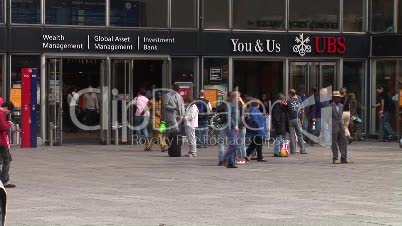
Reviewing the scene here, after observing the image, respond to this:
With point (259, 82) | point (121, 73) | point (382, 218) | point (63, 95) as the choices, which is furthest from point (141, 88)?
point (382, 218)

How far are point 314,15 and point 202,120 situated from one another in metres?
7.02

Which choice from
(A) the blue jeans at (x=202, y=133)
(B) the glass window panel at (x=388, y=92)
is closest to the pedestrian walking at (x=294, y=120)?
(A) the blue jeans at (x=202, y=133)

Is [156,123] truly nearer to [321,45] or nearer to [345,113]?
[345,113]

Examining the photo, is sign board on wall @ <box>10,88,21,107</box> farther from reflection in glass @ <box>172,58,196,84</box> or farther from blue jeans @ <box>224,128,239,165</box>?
blue jeans @ <box>224,128,239,165</box>

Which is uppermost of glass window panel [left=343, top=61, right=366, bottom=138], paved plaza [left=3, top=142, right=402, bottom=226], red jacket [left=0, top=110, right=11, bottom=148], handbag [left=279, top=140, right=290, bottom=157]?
glass window panel [left=343, top=61, right=366, bottom=138]

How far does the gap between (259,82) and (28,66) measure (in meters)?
8.29

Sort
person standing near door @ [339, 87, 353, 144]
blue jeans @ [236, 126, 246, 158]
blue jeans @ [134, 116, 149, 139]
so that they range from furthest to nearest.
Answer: person standing near door @ [339, 87, 353, 144], blue jeans @ [134, 116, 149, 139], blue jeans @ [236, 126, 246, 158]

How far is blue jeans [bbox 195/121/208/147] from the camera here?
81.4 ft

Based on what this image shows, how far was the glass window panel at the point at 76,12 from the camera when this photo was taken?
→ 25.6m

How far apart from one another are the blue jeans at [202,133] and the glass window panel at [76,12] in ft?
16.1

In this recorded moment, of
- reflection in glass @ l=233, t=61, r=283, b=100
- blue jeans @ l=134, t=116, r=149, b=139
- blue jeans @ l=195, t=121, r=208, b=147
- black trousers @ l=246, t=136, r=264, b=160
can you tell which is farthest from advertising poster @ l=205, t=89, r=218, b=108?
black trousers @ l=246, t=136, r=264, b=160

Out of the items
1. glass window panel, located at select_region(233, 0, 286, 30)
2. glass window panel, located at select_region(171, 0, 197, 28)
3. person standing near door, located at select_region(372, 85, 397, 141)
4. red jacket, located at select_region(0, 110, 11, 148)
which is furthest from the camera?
person standing near door, located at select_region(372, 85, 397, 141)

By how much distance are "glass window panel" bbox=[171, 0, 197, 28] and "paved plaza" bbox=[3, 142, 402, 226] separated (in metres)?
6.22

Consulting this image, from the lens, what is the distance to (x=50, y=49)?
25438 mm
